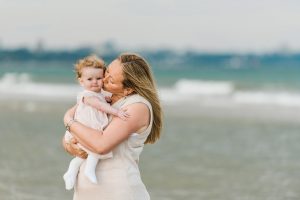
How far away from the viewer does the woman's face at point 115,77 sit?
3.33 m

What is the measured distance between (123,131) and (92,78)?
38 centimetres

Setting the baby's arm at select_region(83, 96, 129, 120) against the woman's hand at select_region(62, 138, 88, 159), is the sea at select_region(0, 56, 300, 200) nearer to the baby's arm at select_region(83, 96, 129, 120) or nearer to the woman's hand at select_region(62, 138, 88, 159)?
the woman's hand at select_region(62, 138, 88, 159)

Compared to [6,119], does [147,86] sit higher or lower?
higher

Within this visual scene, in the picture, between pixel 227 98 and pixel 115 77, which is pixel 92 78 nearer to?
pixel 115 77

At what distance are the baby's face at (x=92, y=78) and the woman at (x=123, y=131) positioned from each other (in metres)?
0.05

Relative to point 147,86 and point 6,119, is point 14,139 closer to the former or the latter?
point 6,119

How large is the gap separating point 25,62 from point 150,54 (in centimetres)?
1465

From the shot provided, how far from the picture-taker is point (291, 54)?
71.1 metres

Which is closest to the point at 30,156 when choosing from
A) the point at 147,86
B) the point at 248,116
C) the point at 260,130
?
the point at 260,130

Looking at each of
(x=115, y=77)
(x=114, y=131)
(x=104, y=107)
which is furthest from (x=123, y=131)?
(x=115, y=77)

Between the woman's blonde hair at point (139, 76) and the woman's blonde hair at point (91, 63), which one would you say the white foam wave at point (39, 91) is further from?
the woman's blonde hair at point (139, 76)

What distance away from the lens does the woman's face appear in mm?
3326

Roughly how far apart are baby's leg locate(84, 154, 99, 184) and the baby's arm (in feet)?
0.82

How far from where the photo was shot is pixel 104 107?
3.32 metres
